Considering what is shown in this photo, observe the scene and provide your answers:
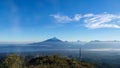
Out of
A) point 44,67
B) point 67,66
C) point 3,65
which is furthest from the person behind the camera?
point 67,66

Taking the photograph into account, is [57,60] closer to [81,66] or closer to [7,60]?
[81,66]

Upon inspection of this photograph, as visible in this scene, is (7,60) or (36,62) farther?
(36,62)

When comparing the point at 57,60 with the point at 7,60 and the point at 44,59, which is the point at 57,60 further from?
the point at 7,60

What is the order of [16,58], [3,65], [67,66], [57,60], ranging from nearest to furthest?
[3,65] → [16,58] → [67,66] → [57,60]

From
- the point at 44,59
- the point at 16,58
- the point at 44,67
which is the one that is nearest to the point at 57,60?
the point at 44,59

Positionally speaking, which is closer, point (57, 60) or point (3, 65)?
point (3, 65)

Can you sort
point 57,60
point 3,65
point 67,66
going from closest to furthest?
1. point 3,65
2. point 67,66
3. point 57,60

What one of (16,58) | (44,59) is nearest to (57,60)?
(44,59)

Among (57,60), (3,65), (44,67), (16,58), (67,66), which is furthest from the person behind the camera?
(57,60)
